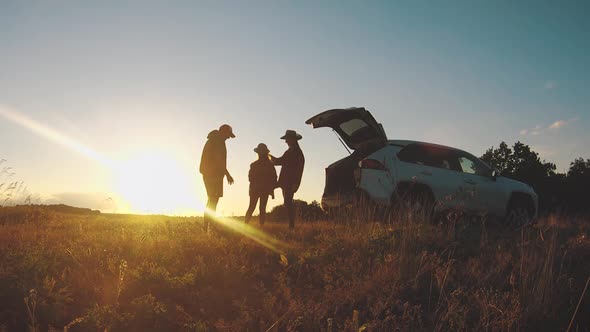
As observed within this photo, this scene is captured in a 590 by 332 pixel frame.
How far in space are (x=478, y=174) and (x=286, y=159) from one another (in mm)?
4256

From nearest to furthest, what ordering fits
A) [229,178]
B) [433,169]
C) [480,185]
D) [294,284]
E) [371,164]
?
[294,284] < [371,164] < [433,169] < [229,178] < [480,185]

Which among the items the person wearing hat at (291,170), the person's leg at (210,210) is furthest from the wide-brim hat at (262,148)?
the person's leg at (210,210)

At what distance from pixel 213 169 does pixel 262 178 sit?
1.11 metres

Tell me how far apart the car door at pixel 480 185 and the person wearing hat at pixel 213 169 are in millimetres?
5115

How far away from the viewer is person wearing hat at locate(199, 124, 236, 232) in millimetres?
9305

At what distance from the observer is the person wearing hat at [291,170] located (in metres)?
9.76

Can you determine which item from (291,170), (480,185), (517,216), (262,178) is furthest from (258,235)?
(517,216)

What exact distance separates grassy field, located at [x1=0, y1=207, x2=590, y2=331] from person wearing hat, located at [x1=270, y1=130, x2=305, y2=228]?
7.99ft

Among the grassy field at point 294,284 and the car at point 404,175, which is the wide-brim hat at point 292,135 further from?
the grassy field at point 294,284

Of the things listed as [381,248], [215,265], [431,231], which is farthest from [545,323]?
[215,265]

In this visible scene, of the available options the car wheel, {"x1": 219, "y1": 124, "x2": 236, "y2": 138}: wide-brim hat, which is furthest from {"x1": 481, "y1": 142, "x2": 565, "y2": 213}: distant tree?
{"x1": 219, "y1": 124, "x2": 236, "y2": 138}: wide-brim hat

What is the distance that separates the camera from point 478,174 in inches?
385

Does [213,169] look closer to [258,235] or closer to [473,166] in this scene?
[258,235]

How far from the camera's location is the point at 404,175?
858 cm
